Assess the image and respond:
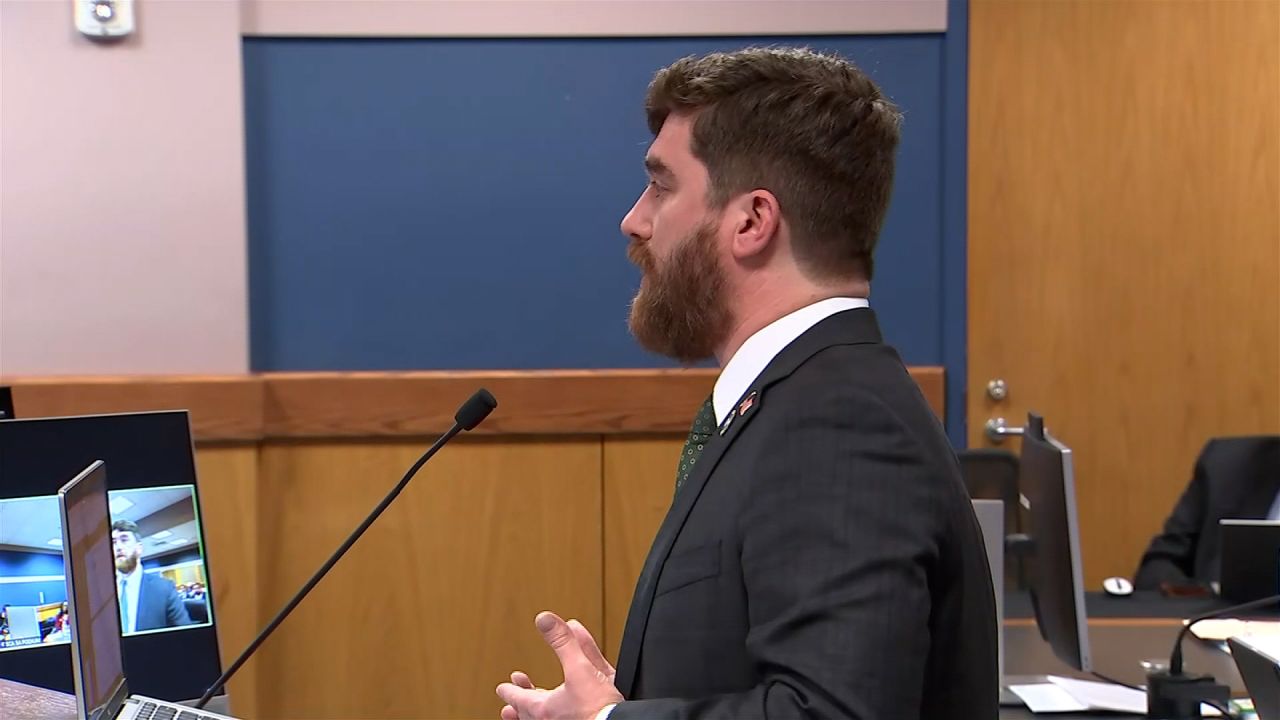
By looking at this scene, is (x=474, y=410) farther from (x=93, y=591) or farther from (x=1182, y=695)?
(x=1182, y=695)

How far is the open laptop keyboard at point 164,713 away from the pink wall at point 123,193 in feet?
6.34

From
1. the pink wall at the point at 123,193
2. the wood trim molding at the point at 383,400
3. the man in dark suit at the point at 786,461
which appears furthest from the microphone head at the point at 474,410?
the pink wall at the point at 123,193

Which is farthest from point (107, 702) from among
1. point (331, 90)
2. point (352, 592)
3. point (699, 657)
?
point (331, 90)

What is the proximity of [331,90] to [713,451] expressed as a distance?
2.44 metres

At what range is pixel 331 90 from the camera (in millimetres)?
3230

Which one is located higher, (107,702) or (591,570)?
(107,702)

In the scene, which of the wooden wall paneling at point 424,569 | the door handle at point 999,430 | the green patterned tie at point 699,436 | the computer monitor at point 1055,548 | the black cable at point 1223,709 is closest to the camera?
the green patterned tie at point 699,436

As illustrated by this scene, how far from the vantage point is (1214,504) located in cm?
322

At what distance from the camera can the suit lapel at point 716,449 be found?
1062mm

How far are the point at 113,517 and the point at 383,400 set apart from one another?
151 cm

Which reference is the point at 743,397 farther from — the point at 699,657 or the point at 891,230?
the point at 891,230

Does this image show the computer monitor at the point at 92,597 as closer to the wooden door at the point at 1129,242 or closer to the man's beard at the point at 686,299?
the man's beard at the point at 686,299

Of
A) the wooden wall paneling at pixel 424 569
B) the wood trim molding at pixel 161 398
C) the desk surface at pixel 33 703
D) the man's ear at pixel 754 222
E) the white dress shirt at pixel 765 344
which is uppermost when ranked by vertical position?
the man's ear at pixel 754 222

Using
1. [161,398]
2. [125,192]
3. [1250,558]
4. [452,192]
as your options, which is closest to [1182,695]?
[1250,558]
